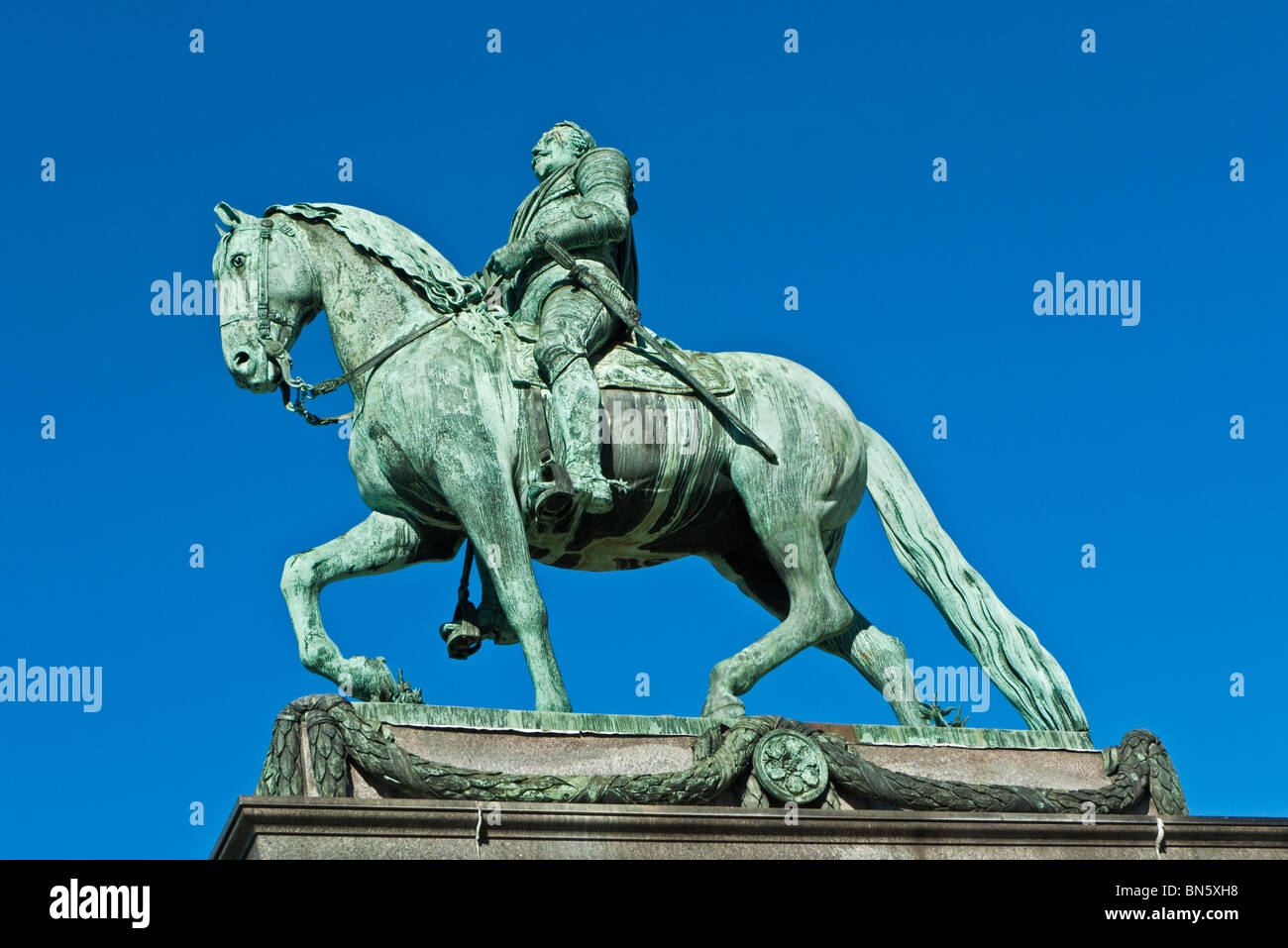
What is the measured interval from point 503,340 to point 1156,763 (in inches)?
199

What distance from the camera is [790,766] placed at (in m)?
13.0

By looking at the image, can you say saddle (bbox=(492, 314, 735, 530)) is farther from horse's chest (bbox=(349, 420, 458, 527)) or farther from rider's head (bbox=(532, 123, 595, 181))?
rider's head (bbox=(532, 123, 595, 181))

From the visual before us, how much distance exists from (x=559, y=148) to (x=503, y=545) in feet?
11.8

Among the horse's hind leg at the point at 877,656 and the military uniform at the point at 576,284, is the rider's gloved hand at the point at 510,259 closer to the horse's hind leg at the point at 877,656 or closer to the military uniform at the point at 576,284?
the military uniform at the point at 576,284

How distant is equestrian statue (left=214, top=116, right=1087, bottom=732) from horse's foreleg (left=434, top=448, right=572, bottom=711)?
0.01 m

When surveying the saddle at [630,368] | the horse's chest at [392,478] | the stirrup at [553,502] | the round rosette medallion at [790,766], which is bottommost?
the round rosette medallion at [790,766]

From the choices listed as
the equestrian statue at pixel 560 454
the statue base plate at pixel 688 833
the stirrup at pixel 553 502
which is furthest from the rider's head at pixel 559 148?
the statue base plate at pixel 688 833

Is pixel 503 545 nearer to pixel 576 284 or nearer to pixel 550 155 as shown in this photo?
pixel 576 284

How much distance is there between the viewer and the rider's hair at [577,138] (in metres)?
15.8

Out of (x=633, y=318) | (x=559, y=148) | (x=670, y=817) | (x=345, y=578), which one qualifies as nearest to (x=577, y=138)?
(x=559, y=148)

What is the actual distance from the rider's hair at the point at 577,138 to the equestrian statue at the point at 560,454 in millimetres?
970

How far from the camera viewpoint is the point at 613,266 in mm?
15195
